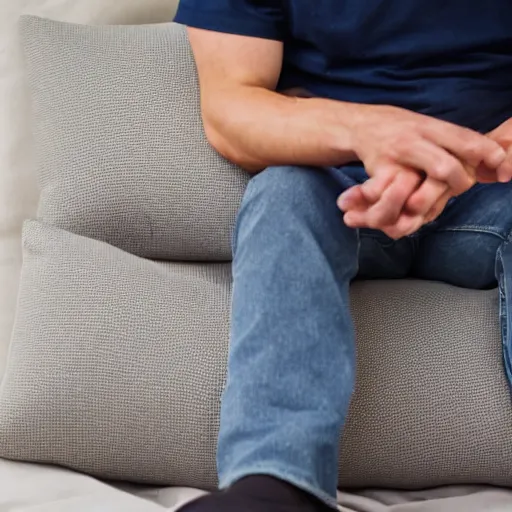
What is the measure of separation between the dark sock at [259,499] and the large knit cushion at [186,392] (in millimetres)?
198

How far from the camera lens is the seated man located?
0.72 meters

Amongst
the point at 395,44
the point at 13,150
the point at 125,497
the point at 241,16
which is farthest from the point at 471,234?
the point at 13,150

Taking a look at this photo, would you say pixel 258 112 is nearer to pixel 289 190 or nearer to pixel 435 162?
pixel 289 190

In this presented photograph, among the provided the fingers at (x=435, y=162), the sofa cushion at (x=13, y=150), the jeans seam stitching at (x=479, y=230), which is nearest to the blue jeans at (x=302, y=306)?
the jeans seam stitching at (x=479, y=230)

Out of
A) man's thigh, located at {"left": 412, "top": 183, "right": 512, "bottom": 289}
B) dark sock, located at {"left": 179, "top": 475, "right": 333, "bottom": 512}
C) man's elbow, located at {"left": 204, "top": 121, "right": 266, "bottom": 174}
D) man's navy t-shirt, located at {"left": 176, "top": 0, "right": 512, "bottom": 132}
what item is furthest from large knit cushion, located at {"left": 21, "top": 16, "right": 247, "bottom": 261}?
dark sock, located at {"left": 179, "top": 475, "right": 333, "bottom": 512}

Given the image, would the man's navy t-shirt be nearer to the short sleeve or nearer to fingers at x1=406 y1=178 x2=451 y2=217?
the short sleeve

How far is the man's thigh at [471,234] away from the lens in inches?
38.4

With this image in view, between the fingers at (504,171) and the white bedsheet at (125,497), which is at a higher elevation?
the fingers at (504,171)

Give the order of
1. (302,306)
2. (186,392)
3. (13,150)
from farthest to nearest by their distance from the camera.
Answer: (13,150), (186,392), (302,306)

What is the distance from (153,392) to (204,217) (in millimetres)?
262

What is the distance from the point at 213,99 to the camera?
39.2 inches

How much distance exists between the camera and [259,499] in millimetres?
660

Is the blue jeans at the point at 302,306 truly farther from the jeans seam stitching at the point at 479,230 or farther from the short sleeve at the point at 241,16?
the short sleeve at the point at 241,16

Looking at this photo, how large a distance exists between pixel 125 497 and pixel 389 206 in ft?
1.33
